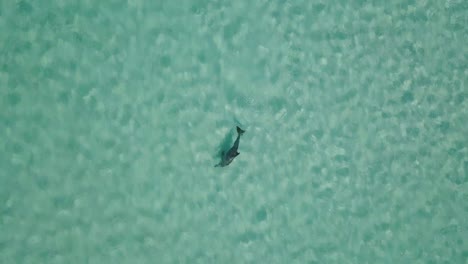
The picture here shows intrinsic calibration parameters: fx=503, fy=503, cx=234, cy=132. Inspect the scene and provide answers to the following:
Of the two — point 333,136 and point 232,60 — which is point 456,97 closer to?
point 333,136

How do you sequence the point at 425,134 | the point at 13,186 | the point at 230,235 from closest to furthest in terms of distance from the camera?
1. the point at 13,186
2. the point at 230,235
3. the point at 425,134

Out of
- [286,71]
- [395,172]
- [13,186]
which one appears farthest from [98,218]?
[395,172]

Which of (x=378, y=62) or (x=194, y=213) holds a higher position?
(x=378, y=62)
